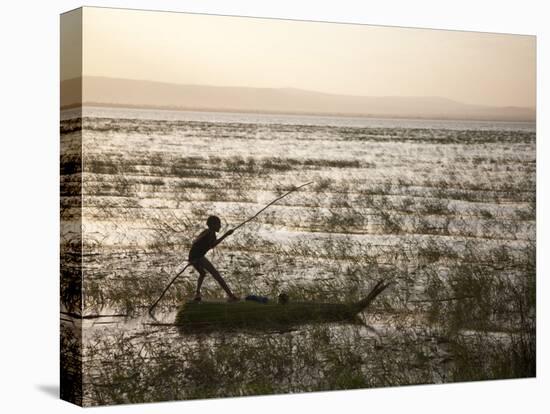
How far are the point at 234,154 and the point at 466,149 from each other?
208 centimetres

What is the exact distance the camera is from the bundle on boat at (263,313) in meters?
10.9

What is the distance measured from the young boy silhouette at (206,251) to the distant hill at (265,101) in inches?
35.5

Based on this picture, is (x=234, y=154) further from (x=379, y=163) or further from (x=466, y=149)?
(x=466, y=149)

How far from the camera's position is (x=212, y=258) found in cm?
1098

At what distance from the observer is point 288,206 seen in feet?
36.9

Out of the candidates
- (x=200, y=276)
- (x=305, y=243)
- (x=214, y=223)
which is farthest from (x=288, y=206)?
(x=200, y=276)

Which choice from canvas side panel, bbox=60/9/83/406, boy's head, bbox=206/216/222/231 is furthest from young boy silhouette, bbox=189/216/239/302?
canvas side panel, bbox=60/9/83/406

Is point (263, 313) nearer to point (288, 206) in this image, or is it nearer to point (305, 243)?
point (305, 243)

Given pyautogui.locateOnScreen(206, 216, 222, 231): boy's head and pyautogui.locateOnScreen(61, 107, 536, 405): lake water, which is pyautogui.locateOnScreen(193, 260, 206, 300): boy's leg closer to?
pyautogui.locateOnScreen(61, 107, 536, 405): lake water

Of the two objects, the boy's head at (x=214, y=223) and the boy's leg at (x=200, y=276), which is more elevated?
the boy's head at (x=214, y=223)

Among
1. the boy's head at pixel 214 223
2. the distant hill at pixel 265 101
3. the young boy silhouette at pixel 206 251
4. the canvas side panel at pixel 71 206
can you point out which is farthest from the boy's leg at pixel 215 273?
the distant hill at pixel 265 101

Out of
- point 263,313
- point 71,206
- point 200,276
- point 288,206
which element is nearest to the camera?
point 71,206

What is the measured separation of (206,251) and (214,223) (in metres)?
0.22

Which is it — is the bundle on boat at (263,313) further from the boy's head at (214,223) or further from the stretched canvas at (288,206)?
the boy's head at (214,223)
